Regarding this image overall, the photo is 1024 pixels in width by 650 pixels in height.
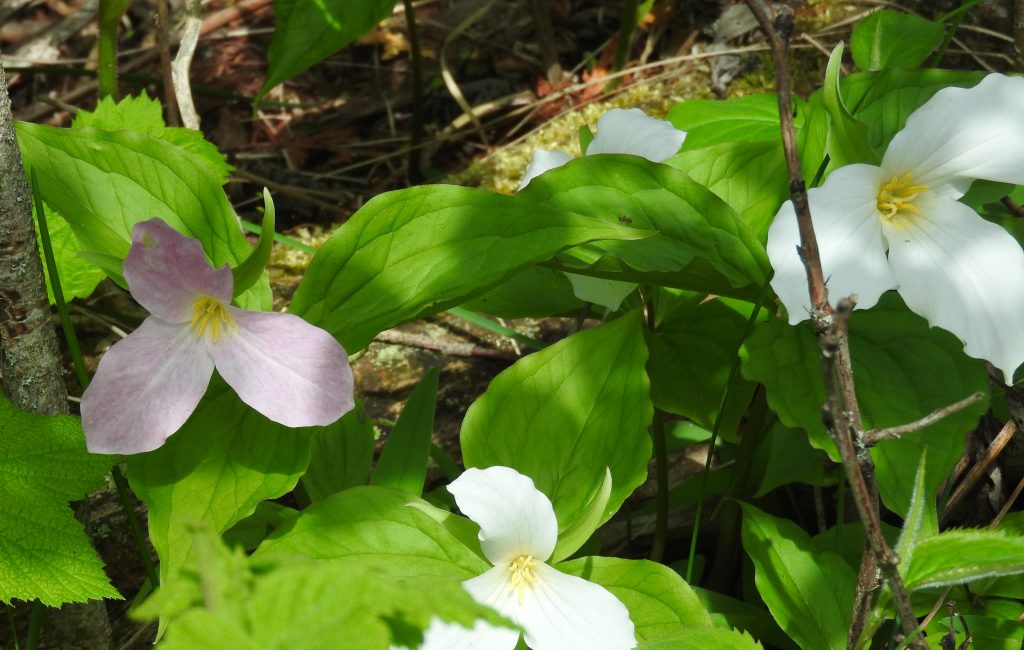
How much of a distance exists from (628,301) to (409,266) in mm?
453

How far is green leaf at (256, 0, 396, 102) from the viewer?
1.99 meters

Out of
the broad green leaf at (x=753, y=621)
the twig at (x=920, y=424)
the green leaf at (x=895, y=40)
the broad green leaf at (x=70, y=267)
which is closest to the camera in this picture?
the twig at (x=920, y=424)

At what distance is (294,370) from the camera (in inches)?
44.1

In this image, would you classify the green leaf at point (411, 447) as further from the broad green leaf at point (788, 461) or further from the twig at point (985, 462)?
the twig at point (985, 462)

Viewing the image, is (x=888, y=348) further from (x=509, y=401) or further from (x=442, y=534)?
A: (x=442, y=534)

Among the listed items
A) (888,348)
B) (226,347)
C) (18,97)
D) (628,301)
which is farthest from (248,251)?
(18,97)

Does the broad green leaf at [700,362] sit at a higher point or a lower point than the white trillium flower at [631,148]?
lower

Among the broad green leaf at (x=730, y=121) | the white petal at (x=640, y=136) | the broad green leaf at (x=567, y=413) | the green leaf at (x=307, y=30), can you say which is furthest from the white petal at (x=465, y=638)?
the green leaf at (x=307, y=30)

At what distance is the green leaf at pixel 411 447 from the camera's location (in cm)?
140

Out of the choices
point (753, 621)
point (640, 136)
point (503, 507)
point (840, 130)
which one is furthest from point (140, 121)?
point (753, 621)

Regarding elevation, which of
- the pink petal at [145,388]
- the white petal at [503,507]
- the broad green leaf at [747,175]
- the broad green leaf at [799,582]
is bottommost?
the broad green leaf at [799,582]

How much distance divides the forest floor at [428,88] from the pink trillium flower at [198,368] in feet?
2.41

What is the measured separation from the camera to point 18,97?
3.19m

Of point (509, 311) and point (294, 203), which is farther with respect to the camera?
point (294, 203)
